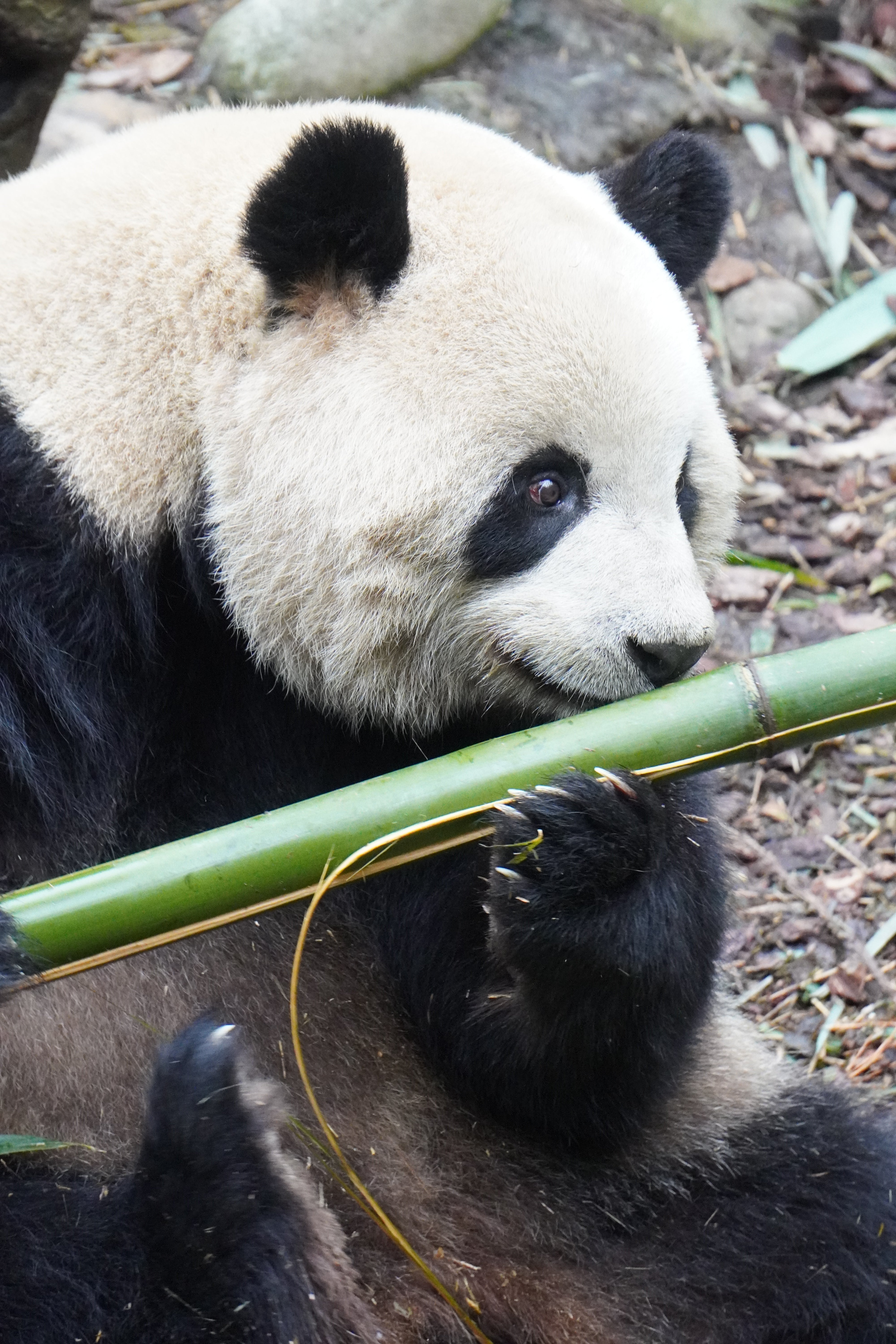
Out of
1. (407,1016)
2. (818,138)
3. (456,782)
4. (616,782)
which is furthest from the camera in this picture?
(818,138)

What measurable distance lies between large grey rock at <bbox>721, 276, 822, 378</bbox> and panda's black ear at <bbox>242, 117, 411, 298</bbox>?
3.50 m

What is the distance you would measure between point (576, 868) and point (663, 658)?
0.45 meters

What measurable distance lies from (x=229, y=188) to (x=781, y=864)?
2.91m

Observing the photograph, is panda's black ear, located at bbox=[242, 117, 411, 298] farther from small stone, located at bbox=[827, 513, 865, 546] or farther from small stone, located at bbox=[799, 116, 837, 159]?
small stone, located at bbox=[799, 116, 837, 159]

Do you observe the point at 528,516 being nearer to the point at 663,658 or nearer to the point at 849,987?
the point at 663,658

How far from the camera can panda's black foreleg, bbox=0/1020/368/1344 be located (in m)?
Result: 2.68

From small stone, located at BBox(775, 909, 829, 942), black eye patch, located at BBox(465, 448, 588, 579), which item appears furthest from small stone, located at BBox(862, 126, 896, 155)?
black eye patch, located at BBox(465, 448, 588, 579)

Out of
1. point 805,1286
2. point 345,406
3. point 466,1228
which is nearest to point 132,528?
point 345,406

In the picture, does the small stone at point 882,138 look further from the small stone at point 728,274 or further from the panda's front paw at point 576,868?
the panda's front paw at point 576,868

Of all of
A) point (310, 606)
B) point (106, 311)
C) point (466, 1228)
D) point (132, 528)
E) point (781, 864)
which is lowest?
point (781, 864)

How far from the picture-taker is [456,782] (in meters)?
2.55

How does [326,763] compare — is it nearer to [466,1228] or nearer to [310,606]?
[310,606]

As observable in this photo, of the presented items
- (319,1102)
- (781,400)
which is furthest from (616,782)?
(781,400)

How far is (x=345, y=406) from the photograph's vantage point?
282cm
